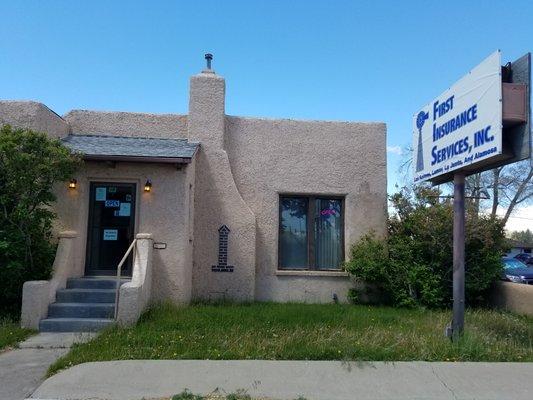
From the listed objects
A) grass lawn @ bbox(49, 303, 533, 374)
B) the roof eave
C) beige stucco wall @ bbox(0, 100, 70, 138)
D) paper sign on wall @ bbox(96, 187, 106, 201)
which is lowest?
grass lawn @ bbox(49, 303, 533, 374)

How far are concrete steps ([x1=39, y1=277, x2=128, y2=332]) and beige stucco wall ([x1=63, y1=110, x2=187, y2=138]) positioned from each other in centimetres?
398

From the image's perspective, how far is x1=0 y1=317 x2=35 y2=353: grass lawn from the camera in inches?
305

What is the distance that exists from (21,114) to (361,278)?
27.4ft

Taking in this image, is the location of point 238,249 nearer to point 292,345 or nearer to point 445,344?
point 292,345

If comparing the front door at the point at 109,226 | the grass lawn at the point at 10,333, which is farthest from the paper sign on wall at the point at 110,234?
the grass lawn at the point at 10,333

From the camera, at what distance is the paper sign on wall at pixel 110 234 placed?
10789 mm

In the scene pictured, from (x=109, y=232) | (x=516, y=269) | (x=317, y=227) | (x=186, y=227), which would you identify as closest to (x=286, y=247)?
(x=317, y=227)

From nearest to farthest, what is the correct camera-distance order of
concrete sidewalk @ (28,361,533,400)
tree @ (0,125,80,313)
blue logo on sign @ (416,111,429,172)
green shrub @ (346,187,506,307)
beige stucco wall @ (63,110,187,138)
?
concrete sidewalk @ (28,361,533,400) < tree @ (0,125,80,313) < blue logo on sign @ (416,111,429,172) < green shrub @ (346,187,506,307) < beige stucco wall @ (63,110,187,138)

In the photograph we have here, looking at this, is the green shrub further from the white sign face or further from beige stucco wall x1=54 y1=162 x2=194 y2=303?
beige stucco wall x1=54 y1=162 x2=194 y2=303

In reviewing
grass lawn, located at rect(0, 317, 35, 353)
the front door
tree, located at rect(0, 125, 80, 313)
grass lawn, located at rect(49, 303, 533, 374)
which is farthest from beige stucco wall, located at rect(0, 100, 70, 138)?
grass lawn, located at rect(49, 303, 533, 374)

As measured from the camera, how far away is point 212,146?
12141 millimetres

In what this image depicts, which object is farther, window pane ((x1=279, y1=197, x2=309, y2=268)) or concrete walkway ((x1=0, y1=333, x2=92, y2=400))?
window pane ((x1=279, y1=197, x2=309, y2=268))

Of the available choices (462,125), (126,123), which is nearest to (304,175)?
(126,123)

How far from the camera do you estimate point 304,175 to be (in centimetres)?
1262
